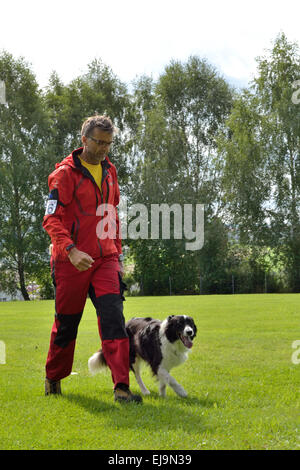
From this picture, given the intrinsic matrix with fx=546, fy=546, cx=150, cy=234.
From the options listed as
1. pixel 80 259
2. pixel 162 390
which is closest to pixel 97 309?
pixel 80 259

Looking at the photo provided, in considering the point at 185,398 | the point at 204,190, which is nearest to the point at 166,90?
the point at 204,190

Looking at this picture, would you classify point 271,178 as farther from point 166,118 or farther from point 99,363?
point 99,363

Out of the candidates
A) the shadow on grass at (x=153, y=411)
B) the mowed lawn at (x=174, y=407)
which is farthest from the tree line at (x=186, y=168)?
the shadow on grass at (x=153, y=411)

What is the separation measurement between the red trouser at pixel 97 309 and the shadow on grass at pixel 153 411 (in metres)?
0.30

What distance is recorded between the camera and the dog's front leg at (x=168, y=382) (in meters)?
5.58

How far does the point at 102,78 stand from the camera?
1646 inches

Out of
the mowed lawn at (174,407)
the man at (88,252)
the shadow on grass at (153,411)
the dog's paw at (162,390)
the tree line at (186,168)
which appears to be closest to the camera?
the mowed lawn at (174,407)

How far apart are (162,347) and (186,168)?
115 feet

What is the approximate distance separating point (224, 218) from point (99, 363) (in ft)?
109

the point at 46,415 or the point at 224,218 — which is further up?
the point at 224,218

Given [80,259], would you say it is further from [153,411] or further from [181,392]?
[181,392]

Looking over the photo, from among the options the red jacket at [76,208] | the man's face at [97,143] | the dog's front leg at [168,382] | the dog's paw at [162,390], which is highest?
the man's face at [97,143]

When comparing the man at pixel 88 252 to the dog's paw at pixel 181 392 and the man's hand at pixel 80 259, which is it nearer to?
the man's hand at pixel 80 259

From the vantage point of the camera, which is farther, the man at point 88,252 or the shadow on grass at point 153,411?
the man at point 88,252
